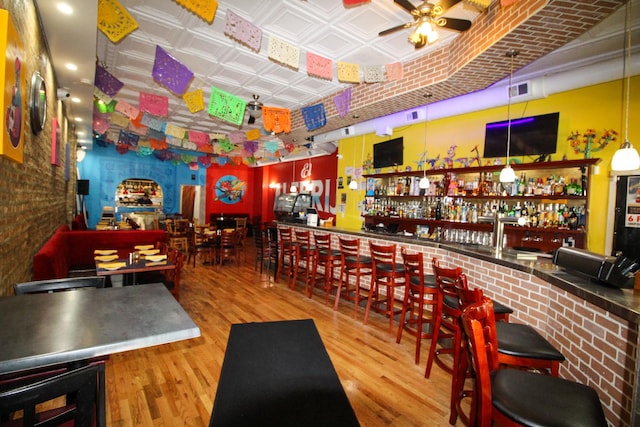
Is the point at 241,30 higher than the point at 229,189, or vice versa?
the point at 241,30

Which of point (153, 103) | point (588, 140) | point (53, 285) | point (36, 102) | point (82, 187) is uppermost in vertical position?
point (153, 103)

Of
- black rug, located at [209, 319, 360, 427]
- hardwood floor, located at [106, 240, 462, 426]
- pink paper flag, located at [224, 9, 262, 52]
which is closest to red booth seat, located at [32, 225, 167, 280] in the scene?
hardwood floor, located at [106, 240, 462, 426]

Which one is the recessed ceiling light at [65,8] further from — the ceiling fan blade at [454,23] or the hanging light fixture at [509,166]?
the hanging light fixture at [509,166]

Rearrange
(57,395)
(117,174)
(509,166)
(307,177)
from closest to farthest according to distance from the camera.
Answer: (57,395) → (509,166) → (307,177) → (117,174)

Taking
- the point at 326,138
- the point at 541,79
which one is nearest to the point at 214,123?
the point at 326,138

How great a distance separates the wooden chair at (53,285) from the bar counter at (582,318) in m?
3.22

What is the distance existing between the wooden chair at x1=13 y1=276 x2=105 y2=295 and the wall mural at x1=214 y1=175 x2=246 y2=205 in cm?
1297

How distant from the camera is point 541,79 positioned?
4.28 metres

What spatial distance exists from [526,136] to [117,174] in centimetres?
1410

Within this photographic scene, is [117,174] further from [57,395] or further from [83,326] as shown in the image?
[57,395]

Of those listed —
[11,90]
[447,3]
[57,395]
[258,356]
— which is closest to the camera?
[57,395]

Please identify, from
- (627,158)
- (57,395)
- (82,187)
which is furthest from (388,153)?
(82,187)

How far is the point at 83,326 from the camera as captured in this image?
1.31 meters

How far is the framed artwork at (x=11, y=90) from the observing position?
1681 mm
